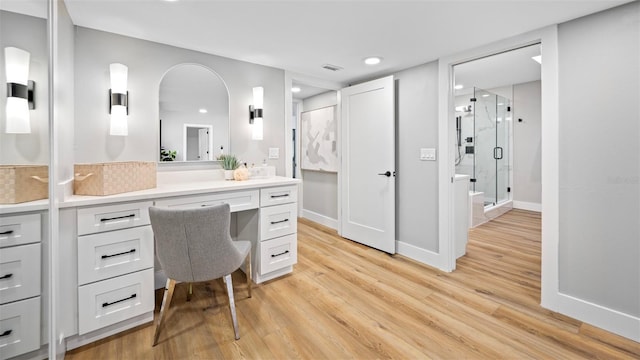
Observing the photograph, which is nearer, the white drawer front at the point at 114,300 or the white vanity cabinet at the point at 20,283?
the white vanity cabinet at the point at 20,283

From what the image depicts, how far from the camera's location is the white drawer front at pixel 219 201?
1941 mm

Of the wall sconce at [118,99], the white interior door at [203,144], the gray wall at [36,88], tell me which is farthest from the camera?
the white interior door at [203,144]

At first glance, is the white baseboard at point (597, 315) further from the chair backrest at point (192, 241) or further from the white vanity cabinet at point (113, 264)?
the white vanity cabinet at point (113, 264)

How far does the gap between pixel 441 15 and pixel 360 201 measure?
7.17 feet

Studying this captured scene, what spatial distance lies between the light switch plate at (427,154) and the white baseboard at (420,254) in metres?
0.97

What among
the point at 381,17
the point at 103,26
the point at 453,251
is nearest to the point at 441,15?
the point at 381,17

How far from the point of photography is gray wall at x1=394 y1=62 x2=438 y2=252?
2.87m

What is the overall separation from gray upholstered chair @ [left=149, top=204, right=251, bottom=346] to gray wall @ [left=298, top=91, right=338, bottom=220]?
262 cm

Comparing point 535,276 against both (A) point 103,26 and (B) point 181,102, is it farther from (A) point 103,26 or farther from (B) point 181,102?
(A) point 103,26

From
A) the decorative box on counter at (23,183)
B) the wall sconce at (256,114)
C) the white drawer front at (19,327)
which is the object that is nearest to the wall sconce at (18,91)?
the decorative box on counter at (23,183)

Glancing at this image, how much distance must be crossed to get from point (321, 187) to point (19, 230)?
3.61 meters

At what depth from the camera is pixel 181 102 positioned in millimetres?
2441

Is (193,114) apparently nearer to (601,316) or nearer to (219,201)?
(219,201)

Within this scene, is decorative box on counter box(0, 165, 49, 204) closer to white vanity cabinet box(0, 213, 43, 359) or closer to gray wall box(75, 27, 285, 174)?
white vanity cabinet box(0, 213, 43, 359)
